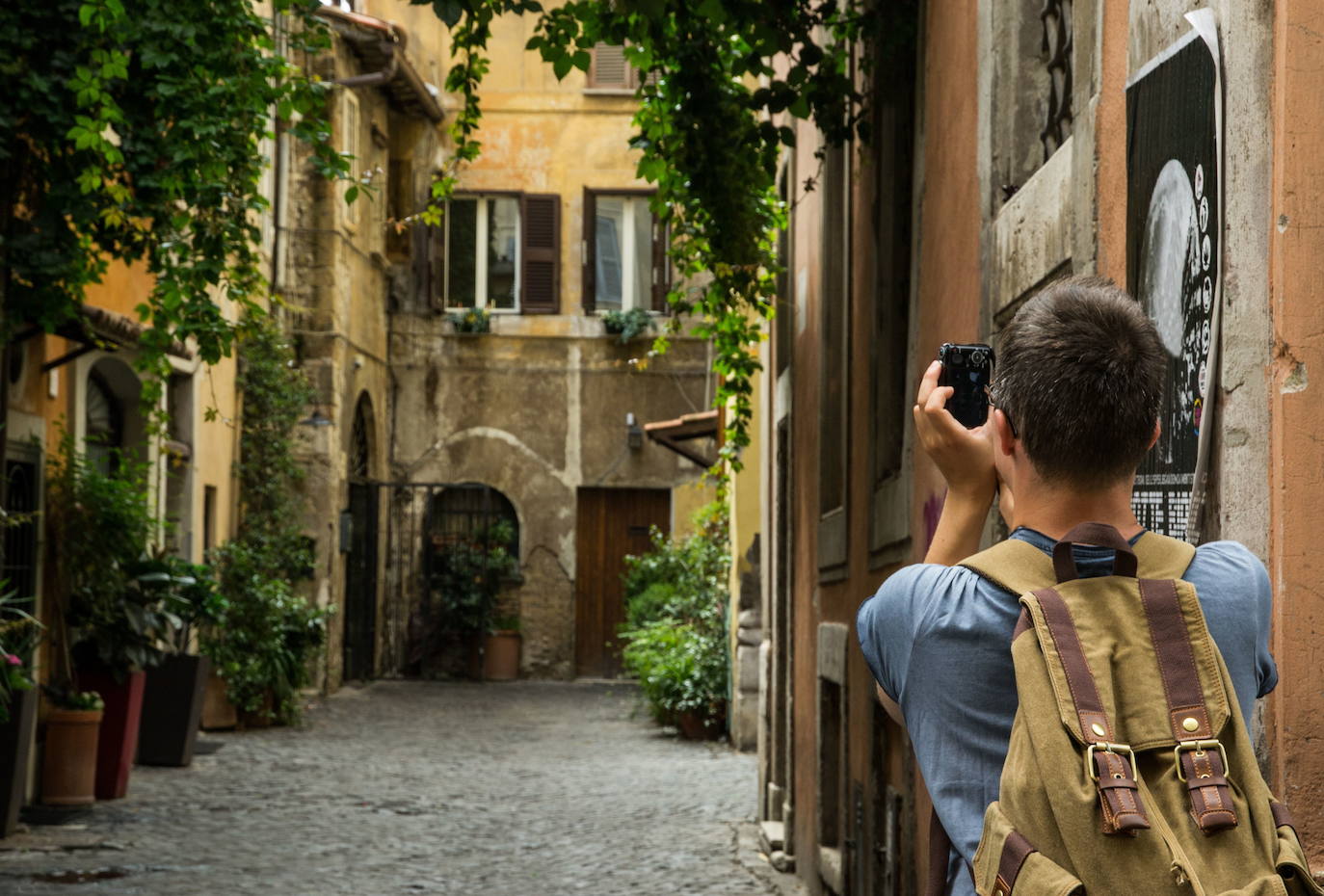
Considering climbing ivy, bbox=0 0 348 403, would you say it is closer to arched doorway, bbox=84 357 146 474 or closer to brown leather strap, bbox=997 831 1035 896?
arched doorway, bbox=84 357 146 474

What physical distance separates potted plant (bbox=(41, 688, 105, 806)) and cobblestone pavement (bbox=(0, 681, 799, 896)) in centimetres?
24

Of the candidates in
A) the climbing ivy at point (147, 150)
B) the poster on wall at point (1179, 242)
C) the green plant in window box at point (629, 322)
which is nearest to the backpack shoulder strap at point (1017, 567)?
the poster on wall at point (1179, 242)

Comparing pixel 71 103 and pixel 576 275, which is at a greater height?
pixel 576 275

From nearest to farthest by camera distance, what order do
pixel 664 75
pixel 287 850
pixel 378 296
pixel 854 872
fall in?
pixel 854 872 → pixel 664 75 → pixel 287 850 → pixel 378 296

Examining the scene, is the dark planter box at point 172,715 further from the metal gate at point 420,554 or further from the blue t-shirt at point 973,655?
the blue t-shirt at point 973,655

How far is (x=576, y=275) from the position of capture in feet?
72.9

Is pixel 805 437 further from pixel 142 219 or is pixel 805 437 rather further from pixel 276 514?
pixel 276 514

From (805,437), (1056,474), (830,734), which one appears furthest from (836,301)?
(1056,474)

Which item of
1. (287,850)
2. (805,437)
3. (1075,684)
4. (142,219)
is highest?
(142,219)

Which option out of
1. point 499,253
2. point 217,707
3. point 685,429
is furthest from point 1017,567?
point 499,253

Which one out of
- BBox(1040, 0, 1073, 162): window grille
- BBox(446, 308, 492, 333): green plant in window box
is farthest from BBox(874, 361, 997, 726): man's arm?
BBox(446, 308, 492, 333): green plant in window box

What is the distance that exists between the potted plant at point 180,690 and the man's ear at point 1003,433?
32.1 ft

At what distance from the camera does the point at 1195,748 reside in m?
1.59

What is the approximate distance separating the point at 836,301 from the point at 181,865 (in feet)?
13.6
